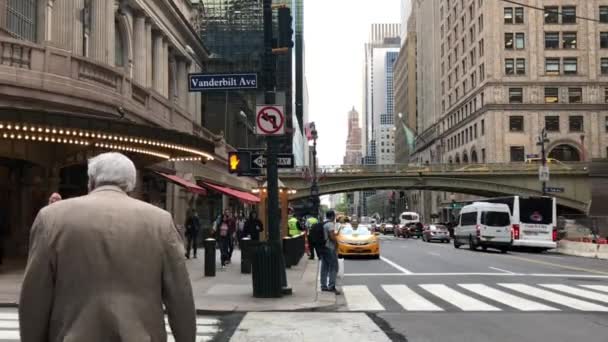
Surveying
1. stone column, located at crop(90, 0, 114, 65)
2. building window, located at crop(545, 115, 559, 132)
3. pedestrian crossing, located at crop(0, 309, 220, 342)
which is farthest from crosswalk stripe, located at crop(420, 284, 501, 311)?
building window, located at crop(545, 115, 559, 132)

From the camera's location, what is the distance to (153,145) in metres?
18.3

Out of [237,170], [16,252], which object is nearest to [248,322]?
[237,170]

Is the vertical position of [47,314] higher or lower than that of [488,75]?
lower

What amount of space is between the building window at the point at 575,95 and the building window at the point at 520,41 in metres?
8.25

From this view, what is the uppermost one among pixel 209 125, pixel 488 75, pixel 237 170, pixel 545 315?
pixel 488 75

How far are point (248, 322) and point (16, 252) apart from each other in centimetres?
1277

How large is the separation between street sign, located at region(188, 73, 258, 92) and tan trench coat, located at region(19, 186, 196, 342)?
10.1 m

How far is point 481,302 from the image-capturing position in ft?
40.4

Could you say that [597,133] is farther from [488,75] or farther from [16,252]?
[16,252]

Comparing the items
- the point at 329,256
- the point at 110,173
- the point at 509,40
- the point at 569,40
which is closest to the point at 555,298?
the point at 329,256

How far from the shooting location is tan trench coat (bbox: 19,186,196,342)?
2.86m

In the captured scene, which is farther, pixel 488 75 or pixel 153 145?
pixel 488 75

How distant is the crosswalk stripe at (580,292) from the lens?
1302cm

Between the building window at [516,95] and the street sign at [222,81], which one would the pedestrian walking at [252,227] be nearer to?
the street sign at [222,81]
